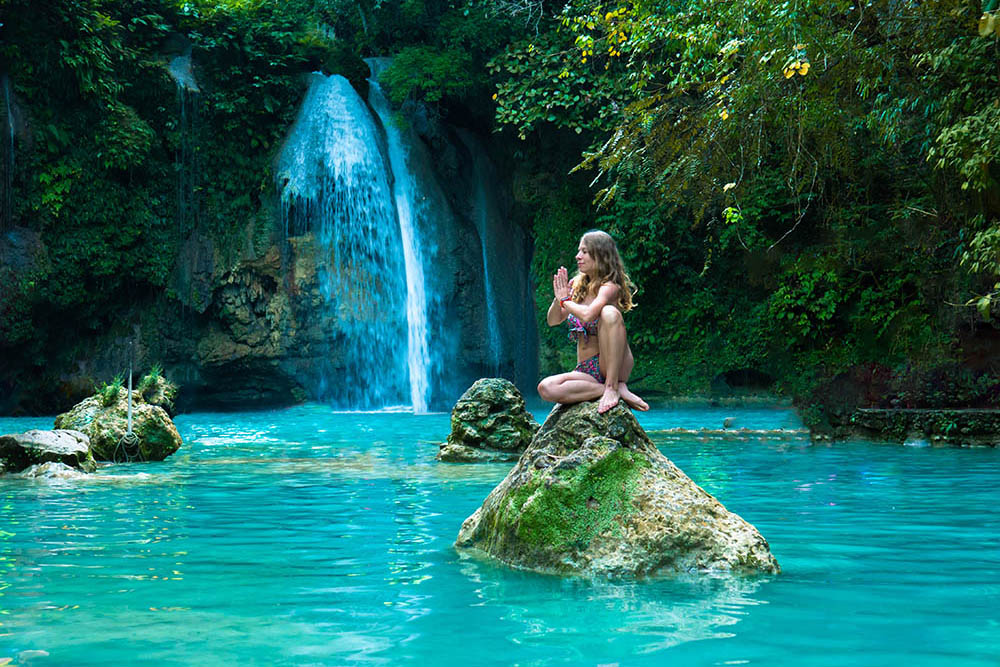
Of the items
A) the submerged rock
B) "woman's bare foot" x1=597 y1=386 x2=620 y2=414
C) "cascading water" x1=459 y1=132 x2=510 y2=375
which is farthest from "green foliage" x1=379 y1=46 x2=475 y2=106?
"woman's bare foot" x1=597 y1=386 x2=620 y2=414

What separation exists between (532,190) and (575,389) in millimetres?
20253

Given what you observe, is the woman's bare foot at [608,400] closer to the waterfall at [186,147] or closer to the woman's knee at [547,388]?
the woman's knee at [547,388]

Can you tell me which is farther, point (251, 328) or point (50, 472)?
point (251, 328)

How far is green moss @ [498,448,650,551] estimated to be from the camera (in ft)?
18.9

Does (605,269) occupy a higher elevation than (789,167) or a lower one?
lower

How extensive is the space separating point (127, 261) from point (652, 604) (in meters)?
21.8

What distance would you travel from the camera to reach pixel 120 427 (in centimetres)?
1270

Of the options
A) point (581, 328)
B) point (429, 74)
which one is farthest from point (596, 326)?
point (429, 74)

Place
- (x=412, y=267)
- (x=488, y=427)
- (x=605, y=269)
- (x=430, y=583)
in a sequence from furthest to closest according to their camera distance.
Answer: (x=412, y=267) < (x=488, y=427) < (x=605, y=269) < (x=430, y=583)

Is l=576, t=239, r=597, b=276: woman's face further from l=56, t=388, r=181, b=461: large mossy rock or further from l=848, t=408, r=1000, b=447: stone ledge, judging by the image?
l=848, t=408, r=1000, b=447: stone ledge

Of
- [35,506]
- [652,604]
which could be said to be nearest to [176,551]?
[35,506]

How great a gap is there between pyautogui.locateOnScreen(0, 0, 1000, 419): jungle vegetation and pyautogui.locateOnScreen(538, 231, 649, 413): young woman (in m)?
7.52

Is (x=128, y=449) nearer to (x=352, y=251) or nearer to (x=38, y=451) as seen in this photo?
(x=38, y=451)

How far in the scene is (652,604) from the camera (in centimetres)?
496
